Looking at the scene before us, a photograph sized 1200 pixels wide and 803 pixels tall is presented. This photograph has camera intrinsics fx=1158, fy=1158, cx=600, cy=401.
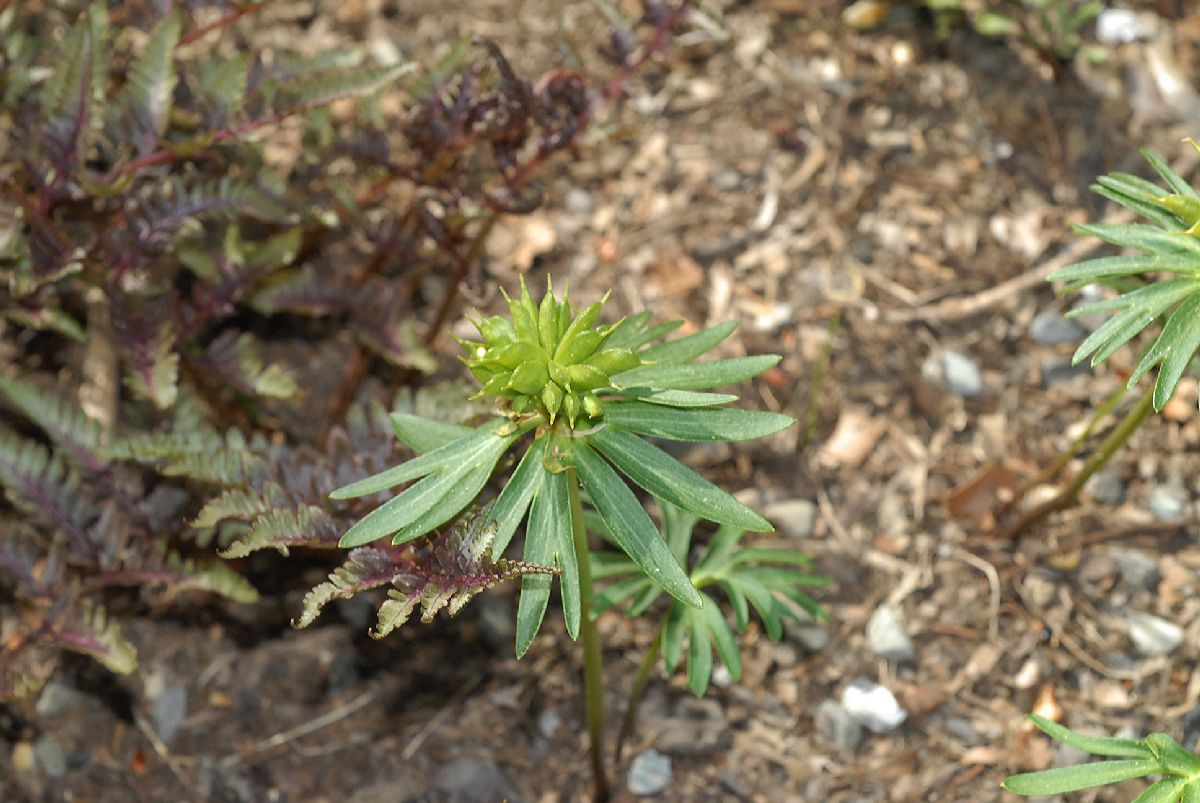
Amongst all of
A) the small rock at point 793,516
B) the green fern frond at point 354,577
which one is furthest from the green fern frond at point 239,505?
the small rock at point 793,516

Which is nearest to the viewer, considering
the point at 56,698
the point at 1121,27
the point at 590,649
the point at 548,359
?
the point at 548,359

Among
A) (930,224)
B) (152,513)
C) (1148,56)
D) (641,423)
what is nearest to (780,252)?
(930,224)

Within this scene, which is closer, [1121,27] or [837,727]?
[837,727]

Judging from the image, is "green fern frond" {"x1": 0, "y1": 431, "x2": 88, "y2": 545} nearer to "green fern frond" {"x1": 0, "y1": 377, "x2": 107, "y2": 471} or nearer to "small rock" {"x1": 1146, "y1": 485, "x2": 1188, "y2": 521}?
"green fern frond" {"x1": 0, "y1": 377, "x2": 107, "y2": 471}

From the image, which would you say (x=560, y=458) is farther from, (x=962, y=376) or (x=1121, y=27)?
(x=1121, y=27)

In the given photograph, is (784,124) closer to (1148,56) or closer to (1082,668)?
(1148,56)

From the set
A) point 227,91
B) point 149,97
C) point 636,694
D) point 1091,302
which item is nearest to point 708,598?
point 636,694

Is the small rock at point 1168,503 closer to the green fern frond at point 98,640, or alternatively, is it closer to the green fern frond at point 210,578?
the green fern frond at point 210,578
